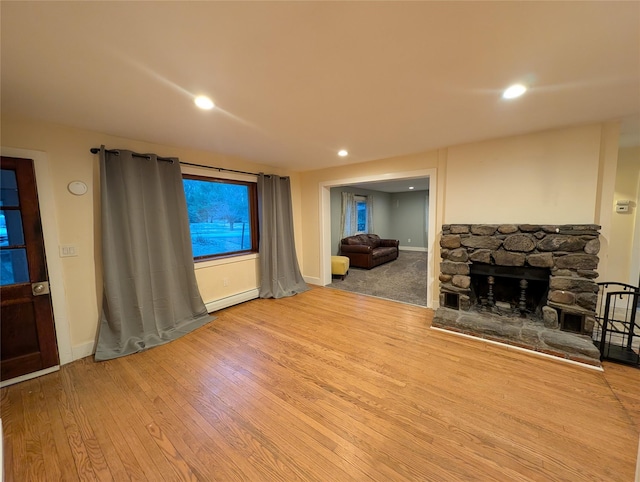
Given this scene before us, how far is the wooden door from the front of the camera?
206 centimetres

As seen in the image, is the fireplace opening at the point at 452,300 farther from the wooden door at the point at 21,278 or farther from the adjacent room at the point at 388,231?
the wooden door at the point at 21,278

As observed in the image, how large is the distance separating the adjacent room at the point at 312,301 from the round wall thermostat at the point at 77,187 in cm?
5

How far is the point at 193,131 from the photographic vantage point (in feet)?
8.46

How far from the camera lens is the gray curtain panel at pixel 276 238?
4.16m

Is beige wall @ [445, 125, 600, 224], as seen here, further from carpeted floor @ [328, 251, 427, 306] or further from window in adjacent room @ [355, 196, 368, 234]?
window in adjacent room @ [355, 196, 368, 234]

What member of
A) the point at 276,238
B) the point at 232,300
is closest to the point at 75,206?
the point at 232,300

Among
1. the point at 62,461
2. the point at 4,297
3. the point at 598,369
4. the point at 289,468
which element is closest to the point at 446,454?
the point at 289,468

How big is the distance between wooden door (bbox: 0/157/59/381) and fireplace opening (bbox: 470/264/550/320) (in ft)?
15.4

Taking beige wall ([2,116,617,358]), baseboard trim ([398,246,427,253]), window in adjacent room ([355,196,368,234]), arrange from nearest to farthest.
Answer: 1. beige wall ([2,116,617,358])
2. window in adjacent room ([355,196,368,234])
3. baseboard trim ([398,246,427,253])

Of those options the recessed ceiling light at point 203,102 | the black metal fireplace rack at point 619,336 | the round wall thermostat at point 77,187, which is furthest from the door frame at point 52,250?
the black metal fireplace rack at point 619,336

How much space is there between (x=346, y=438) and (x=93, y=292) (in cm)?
286

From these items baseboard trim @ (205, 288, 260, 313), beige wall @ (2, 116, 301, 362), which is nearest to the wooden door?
beige wall @ (2, 116, 301, 362)

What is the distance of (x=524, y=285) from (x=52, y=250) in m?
5.10

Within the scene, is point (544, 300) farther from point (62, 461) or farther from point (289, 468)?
point (62, 461)
